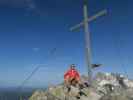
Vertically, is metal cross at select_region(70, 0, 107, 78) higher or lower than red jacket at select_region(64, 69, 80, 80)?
higher

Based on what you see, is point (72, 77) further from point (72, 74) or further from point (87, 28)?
point (87, 28)

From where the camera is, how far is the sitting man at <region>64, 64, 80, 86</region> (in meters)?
30.5

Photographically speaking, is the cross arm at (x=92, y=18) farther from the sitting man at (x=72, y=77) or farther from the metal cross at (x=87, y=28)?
the sitting man at (x=72, y=77)

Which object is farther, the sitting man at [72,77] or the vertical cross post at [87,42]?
the sitting man at [72,77]

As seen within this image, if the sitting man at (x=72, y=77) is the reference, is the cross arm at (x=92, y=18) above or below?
above

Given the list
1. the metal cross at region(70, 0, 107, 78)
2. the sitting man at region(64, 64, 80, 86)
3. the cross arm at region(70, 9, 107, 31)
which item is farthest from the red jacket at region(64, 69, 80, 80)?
the cross arm at region(70, 9, 107, 31)

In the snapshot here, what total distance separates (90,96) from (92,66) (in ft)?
10.0

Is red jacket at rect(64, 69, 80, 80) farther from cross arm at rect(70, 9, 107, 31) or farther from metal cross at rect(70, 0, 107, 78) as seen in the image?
cross arm at rect(70, 9, 107, 31)

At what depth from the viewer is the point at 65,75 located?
3095 cm

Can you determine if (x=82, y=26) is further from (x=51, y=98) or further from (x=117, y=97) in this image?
(x=117, y=97)

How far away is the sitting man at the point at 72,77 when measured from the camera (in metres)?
30.5

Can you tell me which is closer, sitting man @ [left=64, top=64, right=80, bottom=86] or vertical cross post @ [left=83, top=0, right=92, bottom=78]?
vertical cross post @ [left=83, top=0, right=92, bottom=78]

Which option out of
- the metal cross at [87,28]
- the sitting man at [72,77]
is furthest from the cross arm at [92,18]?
the sitting man at [72,77]

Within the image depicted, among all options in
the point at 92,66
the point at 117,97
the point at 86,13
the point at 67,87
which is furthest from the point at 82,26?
the point at 117,97
